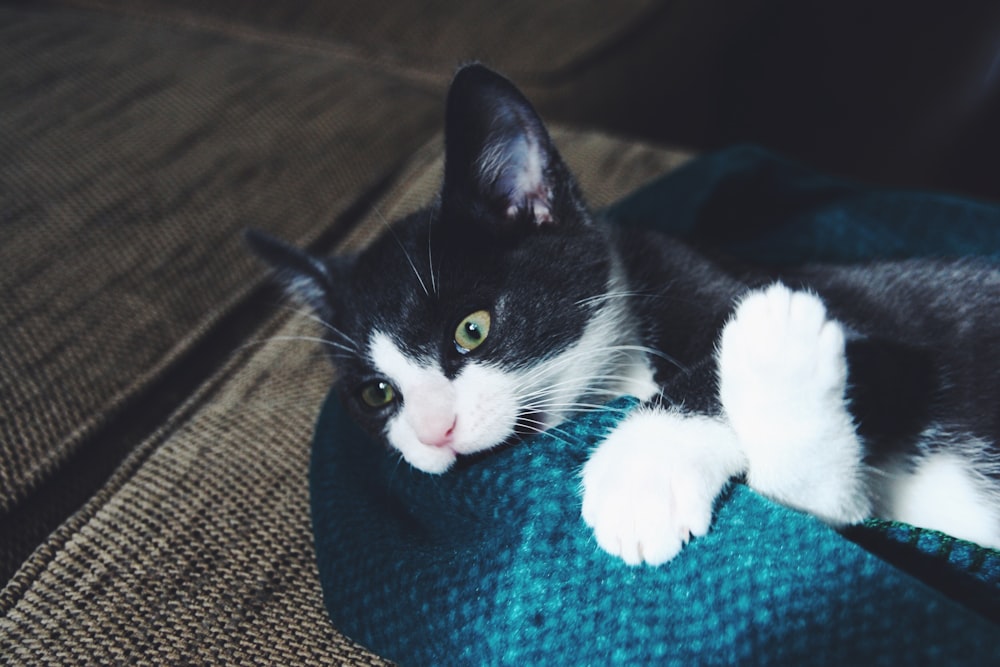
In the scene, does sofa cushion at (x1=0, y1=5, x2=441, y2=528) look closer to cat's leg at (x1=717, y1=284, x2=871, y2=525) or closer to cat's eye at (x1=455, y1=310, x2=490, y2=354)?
cat's eye at (x1=455, y1=310, x2=490, y2=354)

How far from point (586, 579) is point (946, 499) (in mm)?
394

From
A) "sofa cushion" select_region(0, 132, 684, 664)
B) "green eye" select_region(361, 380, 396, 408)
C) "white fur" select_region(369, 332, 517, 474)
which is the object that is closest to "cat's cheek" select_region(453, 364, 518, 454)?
"white fur" select_region(369, 332, 517, 474)

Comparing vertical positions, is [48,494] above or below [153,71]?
below

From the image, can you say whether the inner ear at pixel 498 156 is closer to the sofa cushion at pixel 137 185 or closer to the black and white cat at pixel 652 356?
the black and white cat at pixel 652 356

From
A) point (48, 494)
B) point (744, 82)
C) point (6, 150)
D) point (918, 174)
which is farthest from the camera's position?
point (744, 82)

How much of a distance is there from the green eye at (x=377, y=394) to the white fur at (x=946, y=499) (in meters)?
0.52

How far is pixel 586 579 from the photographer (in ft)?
1.83

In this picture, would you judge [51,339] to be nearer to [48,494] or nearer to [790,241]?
[48,494]

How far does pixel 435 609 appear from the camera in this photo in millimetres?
599

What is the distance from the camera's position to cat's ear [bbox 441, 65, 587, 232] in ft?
2.34

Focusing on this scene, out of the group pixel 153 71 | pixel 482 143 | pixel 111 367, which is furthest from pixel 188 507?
pixel 153 71

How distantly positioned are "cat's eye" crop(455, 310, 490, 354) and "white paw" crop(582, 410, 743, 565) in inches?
6.8

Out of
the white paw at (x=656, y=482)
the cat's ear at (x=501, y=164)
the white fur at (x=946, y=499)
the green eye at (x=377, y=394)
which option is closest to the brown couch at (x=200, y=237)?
the green eye at (x=377, y=394)

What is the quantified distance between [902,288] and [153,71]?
1.35 m
